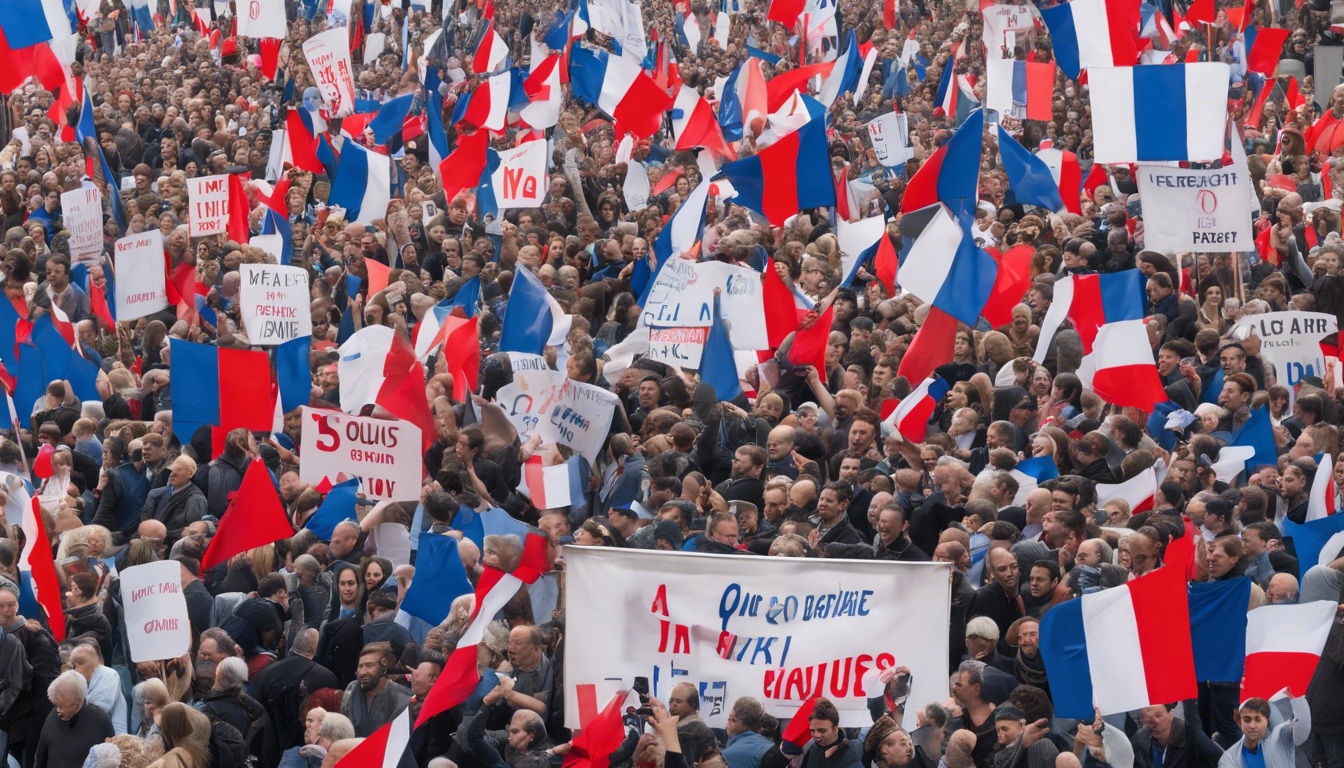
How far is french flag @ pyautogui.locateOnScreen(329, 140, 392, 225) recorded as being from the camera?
59.1 feet

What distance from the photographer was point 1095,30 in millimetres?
18250

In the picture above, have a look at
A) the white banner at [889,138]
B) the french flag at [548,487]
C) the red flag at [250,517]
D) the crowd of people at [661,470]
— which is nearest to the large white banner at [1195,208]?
the crowd of people at [661,470]

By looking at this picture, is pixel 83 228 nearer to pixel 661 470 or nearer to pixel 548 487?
pixel 548 487

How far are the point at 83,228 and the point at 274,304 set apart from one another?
11.7 feet

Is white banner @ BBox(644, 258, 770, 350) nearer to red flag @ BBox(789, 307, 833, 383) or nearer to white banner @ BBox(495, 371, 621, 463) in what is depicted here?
red flag @ BBox(789, 307, 833, 383)

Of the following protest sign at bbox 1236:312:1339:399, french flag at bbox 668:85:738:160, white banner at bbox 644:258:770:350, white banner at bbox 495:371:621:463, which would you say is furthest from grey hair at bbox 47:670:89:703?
french flag at bbox 668:85:738:160

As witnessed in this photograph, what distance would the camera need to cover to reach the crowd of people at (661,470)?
855 cm

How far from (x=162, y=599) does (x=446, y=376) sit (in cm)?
335

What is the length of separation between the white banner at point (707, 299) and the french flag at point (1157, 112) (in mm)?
2652

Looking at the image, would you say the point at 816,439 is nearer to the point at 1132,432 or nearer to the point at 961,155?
the point at 1132,432

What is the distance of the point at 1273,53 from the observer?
20844 mm

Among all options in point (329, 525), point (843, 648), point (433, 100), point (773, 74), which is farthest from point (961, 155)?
point (773, 74)

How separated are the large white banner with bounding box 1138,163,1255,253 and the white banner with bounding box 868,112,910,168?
5476mm

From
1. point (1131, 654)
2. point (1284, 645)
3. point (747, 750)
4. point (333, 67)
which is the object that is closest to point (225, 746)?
point (747, 750)
